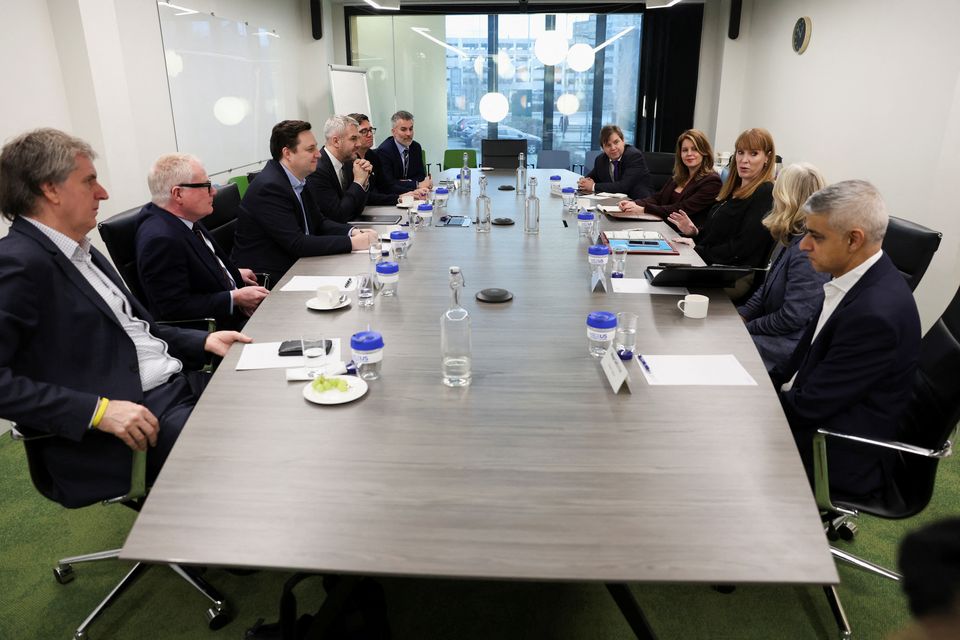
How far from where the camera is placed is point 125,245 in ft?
9.07

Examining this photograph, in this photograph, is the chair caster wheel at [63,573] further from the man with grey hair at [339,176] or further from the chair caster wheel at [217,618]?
the man with grey hair at [339,176]

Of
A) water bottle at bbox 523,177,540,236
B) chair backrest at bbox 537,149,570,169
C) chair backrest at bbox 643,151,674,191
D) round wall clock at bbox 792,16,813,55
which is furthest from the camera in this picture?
chair backrest at bbox 537,149,570,169

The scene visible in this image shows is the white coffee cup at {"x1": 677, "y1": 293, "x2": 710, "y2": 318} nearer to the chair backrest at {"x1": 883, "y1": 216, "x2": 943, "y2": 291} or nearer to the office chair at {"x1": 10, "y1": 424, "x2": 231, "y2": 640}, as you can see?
the chair backrest at {"x1": 883, "y1": 216, "x2": 943, "y2": 291}

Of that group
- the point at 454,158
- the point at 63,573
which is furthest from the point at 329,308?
the point at 454,158

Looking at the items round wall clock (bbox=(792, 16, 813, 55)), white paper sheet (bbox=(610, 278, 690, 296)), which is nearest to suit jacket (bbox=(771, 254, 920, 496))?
white paper sheet (bbox=(610, 278, 690, 296))

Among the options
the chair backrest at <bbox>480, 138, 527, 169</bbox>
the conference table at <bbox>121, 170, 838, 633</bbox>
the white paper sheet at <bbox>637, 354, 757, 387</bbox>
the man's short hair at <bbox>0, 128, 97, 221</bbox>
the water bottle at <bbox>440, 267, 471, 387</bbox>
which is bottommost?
the conference table at <bbox>121, 170, 838, 633</bbox>

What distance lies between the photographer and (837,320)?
77.9 inches

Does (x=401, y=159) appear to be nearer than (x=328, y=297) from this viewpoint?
No

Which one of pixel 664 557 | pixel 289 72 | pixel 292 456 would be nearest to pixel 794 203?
pixel 664 557

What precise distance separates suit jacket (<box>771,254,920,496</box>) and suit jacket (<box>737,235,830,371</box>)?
0.55 meters

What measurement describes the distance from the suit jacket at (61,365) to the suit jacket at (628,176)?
15.0 ft

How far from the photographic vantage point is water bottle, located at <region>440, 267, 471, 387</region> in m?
1.93

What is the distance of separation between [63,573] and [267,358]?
109cm

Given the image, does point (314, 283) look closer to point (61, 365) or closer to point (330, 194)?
point (61, 365)
